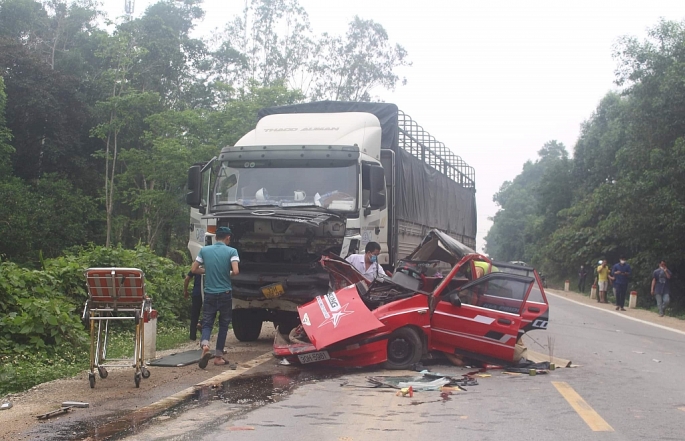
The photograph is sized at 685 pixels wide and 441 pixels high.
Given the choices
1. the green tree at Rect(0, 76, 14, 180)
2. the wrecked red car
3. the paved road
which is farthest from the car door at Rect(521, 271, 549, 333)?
the green tree at Rect(0, 76, 14, 180)

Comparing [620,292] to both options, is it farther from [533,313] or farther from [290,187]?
[290,187]

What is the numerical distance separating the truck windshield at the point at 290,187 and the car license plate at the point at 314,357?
2937 mm

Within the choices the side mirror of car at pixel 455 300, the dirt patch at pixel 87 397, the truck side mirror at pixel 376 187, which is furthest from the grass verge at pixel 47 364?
the side mirror of car at pixel 455 300

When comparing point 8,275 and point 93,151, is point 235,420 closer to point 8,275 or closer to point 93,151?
point 8,275

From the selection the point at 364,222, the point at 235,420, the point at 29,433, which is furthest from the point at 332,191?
the point at 29,433

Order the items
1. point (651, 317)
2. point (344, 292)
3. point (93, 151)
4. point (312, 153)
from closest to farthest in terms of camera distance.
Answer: point (344, 292), point (312, 153), point (651, 317), point (93, 151)

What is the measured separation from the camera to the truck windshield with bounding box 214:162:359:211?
11359 millimetres

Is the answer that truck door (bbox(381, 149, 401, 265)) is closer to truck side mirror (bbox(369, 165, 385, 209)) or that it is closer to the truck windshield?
truck side mirror (bbox(369, 165, 385, 209))

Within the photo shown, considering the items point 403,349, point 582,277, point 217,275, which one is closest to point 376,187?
point 403,349

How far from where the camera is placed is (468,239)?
23750 mm

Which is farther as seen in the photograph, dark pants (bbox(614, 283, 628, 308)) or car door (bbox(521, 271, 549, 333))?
dark pants (bbox(614, 283, 628, 308))

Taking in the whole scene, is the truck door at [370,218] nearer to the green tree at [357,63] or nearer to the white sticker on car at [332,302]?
the white sticker on car at [332,302]

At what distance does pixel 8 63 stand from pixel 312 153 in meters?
31.0

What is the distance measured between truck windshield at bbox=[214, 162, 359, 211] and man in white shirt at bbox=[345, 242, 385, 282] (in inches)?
28.4
